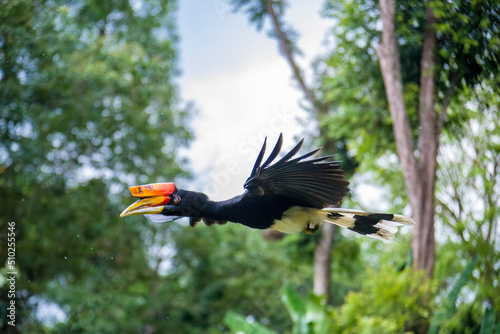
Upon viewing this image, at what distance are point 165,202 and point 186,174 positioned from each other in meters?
3.78

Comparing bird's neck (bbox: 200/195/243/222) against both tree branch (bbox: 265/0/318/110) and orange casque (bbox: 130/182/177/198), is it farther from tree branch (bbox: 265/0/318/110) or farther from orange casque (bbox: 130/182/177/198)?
tree branch (bbox: 265/0/318/110)

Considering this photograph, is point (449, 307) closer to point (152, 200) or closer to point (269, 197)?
point (269, 197)

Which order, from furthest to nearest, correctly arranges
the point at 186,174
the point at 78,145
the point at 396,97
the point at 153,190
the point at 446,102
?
the point at 186,174
the point at 78,145
the point at 396,97
the point at 446,102
the point at 153,190

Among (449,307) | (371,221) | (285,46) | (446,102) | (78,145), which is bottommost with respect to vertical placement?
(78,145)

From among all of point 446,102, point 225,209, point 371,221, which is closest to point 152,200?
point 225,209

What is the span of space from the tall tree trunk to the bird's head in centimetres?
144

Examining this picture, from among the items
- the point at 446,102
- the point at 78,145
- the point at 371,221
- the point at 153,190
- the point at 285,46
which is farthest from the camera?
the point at 78,145

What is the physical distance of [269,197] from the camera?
110cm

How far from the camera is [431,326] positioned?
2658 millimetres

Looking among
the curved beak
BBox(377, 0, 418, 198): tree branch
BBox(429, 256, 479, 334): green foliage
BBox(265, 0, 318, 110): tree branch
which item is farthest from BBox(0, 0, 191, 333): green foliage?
the curved beak

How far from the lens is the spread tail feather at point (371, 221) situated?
3.93ft

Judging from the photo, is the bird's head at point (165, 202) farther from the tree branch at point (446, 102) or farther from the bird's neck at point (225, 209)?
the tree branch at point (446, 102)

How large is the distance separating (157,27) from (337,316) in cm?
341

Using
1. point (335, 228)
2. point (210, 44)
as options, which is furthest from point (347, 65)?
point (335, 228)
